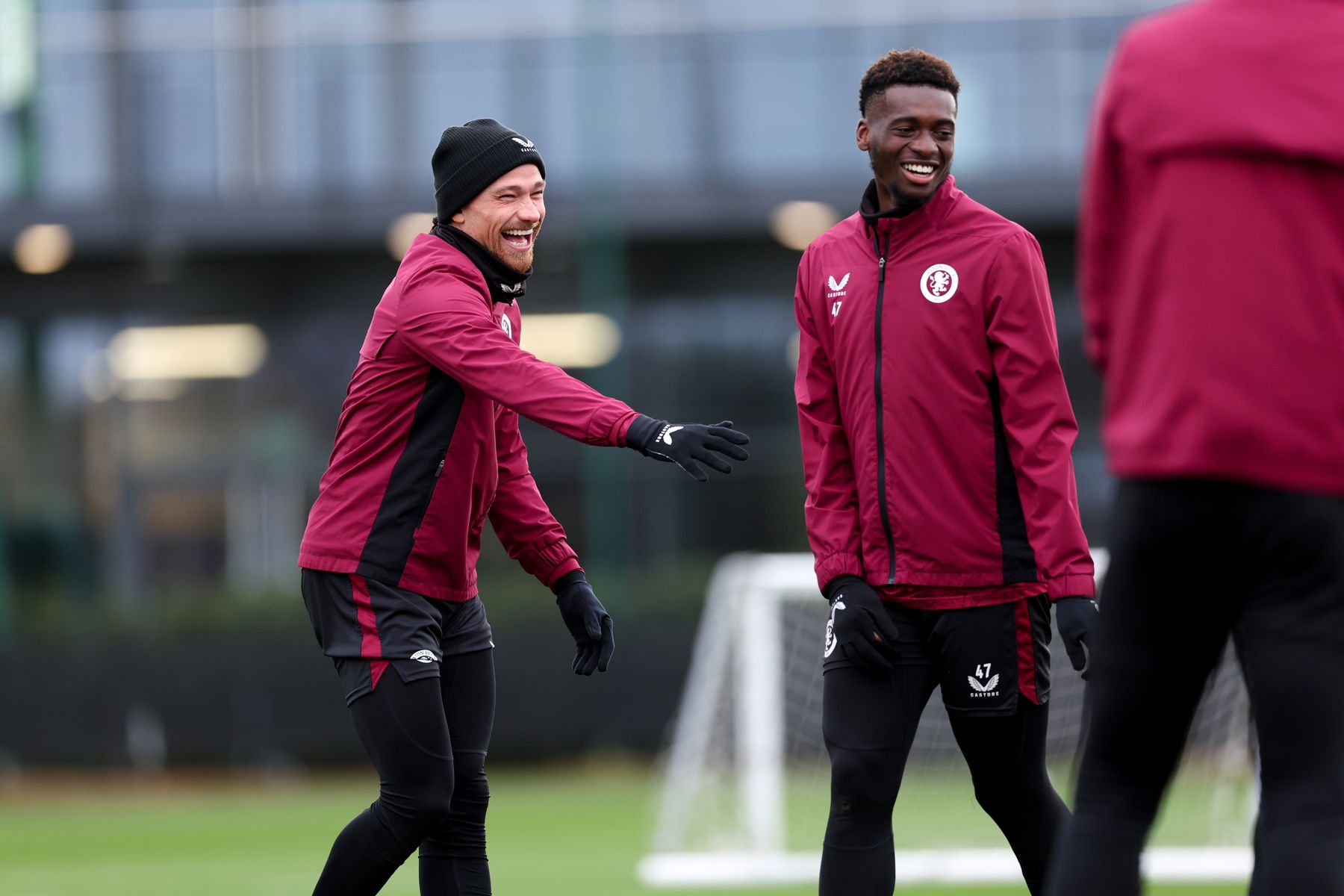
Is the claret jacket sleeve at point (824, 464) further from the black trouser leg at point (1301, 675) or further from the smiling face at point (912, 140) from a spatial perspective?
the black trouser leg at point (1301, 675)

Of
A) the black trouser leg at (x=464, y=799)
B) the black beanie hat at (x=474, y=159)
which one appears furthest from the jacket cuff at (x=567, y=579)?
the black beanie hat at (x=474, y=159)

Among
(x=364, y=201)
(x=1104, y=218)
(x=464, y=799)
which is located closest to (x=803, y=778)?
(x=364, y=201)

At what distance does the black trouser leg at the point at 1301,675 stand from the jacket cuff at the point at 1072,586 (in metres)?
1.06

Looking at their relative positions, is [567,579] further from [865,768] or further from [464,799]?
[865,768]

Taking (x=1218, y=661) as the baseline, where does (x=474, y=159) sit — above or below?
above

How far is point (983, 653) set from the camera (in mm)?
3895

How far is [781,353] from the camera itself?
52.6ft

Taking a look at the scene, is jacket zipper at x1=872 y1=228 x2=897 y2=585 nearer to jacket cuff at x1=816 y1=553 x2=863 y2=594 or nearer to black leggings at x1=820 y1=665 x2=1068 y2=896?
jacket cuff at x1=816 y1=553 x2=863 y2=594

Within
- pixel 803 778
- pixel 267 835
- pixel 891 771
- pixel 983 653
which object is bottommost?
pixel 803 778

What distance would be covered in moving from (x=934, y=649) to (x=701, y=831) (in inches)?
221

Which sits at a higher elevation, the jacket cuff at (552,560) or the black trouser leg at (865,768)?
the jacket cuff at (552,560)

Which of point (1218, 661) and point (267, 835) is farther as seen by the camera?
point (267, 835)

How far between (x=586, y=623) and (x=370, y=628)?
672mm

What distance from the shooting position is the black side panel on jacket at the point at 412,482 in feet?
13.6
